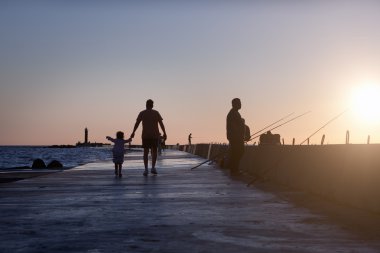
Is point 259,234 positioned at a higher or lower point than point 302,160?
lower

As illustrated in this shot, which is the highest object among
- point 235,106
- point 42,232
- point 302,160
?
point 235,106

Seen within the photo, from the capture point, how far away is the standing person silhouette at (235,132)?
18484 millimetres

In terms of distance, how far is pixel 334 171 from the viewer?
9969mm

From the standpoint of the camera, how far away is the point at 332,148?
33.2 ft

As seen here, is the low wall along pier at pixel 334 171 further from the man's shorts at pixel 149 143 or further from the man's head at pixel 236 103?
the man's shorts at pixel 149 143

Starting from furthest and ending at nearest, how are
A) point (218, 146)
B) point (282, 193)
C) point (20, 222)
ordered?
point (218, 146)
point (282, 193)
point (20, 222)

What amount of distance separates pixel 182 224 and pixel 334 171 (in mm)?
3739

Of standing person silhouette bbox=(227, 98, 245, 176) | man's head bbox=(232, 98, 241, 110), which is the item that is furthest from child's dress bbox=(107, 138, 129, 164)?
man's head bbox=(232, 98, 241, 110)

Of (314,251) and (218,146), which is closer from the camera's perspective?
(314,251)

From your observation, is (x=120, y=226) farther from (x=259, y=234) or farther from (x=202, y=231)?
(x=259, y=234)

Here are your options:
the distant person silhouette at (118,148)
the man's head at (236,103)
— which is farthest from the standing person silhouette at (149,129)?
the man's head at (236,103)

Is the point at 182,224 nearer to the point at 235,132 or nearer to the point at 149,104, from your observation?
the point at 235,132

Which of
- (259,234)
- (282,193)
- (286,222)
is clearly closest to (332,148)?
(282,193)

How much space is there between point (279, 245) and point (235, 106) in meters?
12.8
